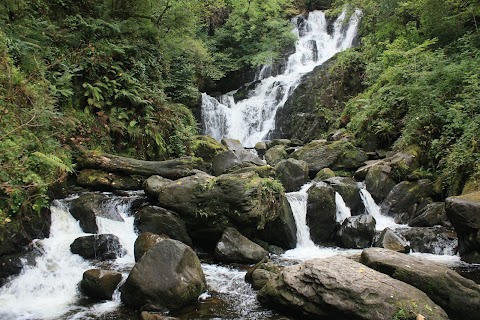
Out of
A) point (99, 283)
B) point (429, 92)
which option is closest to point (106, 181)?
point (99, 283)

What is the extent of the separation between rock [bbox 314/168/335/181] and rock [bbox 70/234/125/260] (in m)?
8.28

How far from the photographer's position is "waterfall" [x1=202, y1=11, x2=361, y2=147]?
875 inches

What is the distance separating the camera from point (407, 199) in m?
11.9

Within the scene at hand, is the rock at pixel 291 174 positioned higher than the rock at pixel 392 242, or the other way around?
the rock at pixel 291 174

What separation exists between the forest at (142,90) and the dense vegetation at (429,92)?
0.05m

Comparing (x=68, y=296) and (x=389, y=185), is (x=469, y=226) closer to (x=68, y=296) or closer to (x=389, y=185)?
(x=389, y=185)

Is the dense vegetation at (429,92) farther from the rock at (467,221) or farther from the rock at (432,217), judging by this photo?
the rock at (467,221)

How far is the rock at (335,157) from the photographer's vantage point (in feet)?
49.3

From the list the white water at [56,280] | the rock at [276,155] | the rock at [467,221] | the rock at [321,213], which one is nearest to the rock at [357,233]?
the rock at [321,213]

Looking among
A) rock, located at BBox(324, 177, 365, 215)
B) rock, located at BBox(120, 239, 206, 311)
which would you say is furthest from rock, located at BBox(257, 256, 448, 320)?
rock, located at BBox(324, 177, 365, 215)

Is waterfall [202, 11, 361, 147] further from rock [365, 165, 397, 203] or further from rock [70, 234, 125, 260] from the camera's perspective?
rock [70, 234, 125, 260]

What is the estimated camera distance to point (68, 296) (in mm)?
6797

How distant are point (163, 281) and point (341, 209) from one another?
7323 millimetres

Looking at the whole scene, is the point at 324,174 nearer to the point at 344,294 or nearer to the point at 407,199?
the point at 407,199
